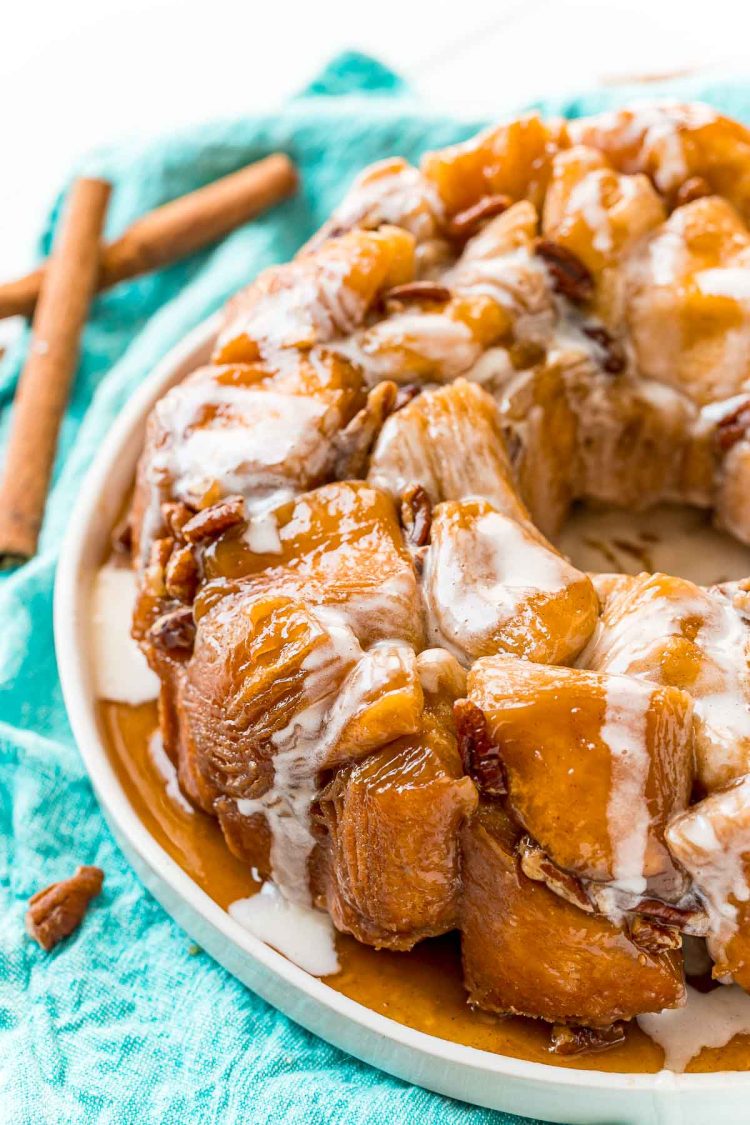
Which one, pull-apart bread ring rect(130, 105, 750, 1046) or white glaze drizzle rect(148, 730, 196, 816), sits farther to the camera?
white glaze drizzle rect(148, 730, 196, 816)

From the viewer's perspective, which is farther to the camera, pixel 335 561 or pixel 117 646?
pixel 117 646

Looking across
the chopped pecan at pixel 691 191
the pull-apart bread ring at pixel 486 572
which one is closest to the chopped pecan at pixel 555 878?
the pull-apart bread ring at pixel 486 572

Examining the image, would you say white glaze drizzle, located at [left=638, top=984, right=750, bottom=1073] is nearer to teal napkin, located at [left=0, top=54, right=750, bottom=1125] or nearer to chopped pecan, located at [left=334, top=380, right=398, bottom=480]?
teal napkin, located at [left=0, top=54, right=750, bottom=1125]

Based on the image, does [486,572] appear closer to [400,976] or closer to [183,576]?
[183,576]

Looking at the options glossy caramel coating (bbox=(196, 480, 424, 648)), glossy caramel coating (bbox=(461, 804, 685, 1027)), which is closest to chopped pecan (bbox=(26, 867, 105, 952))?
glossy caramel coating (bbox=(196, 480, 424, 648))

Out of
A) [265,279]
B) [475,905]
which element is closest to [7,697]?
[265,279]

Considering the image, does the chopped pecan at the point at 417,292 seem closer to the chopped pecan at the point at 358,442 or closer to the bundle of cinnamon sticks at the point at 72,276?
the chopped pecan at the point at 358,442

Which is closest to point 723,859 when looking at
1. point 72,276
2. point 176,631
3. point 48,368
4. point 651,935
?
point 651,935
